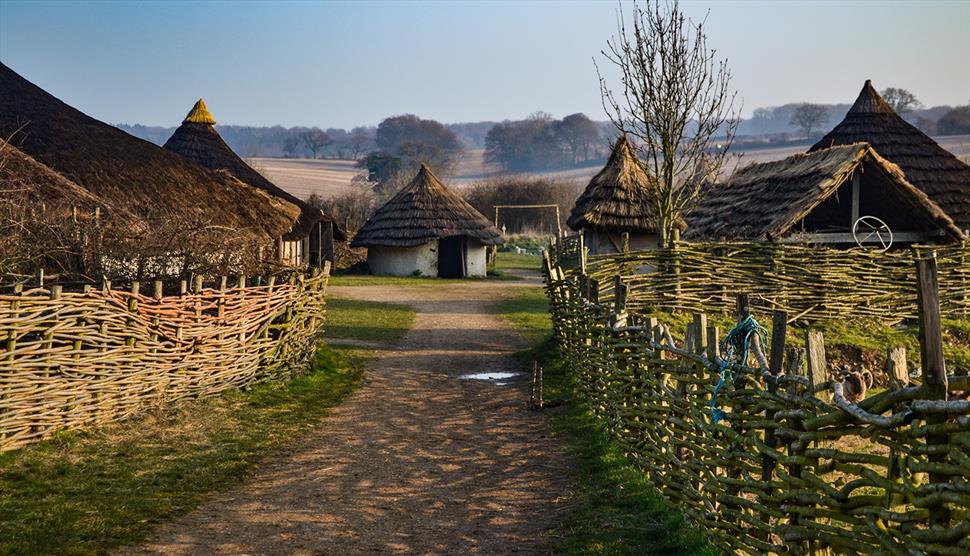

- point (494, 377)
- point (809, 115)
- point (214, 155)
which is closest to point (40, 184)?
point (494, 377)

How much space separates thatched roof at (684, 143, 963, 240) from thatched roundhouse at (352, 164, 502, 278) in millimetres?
13283

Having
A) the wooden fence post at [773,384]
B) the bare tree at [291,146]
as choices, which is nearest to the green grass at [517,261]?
the wooden fence post at [773,384]

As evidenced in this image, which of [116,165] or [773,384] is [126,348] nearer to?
[773,384]

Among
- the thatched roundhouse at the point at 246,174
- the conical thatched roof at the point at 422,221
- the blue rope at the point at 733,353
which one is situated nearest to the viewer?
the blue rope at the point at 733,353

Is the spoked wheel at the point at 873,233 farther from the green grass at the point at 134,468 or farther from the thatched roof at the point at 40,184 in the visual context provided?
the thatched roof at the point at 40,184

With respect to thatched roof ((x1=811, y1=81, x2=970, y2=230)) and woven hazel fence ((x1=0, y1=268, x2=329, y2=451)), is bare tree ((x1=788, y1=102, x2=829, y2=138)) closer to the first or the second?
thatched roof ((x1=811, y1=81, x2=970, y2=230))

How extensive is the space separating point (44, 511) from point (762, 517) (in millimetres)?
4945

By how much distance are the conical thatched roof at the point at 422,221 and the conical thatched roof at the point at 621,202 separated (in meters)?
6.70

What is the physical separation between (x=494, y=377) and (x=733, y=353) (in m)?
7.55

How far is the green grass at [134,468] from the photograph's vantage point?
635 centimetres

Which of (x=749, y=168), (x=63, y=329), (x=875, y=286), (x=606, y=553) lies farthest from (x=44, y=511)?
(x=749, y=168)

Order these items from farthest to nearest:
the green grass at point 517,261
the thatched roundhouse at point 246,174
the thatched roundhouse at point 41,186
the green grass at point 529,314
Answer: the green grass at point 517,261 → the thatched roundhouse at point 246,174 → the green grass at point 529,314 → the thatched roundhouse at point 41,186

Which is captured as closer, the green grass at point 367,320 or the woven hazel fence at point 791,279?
the woven hazel fence at point 791,279

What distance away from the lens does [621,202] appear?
1080 inches
